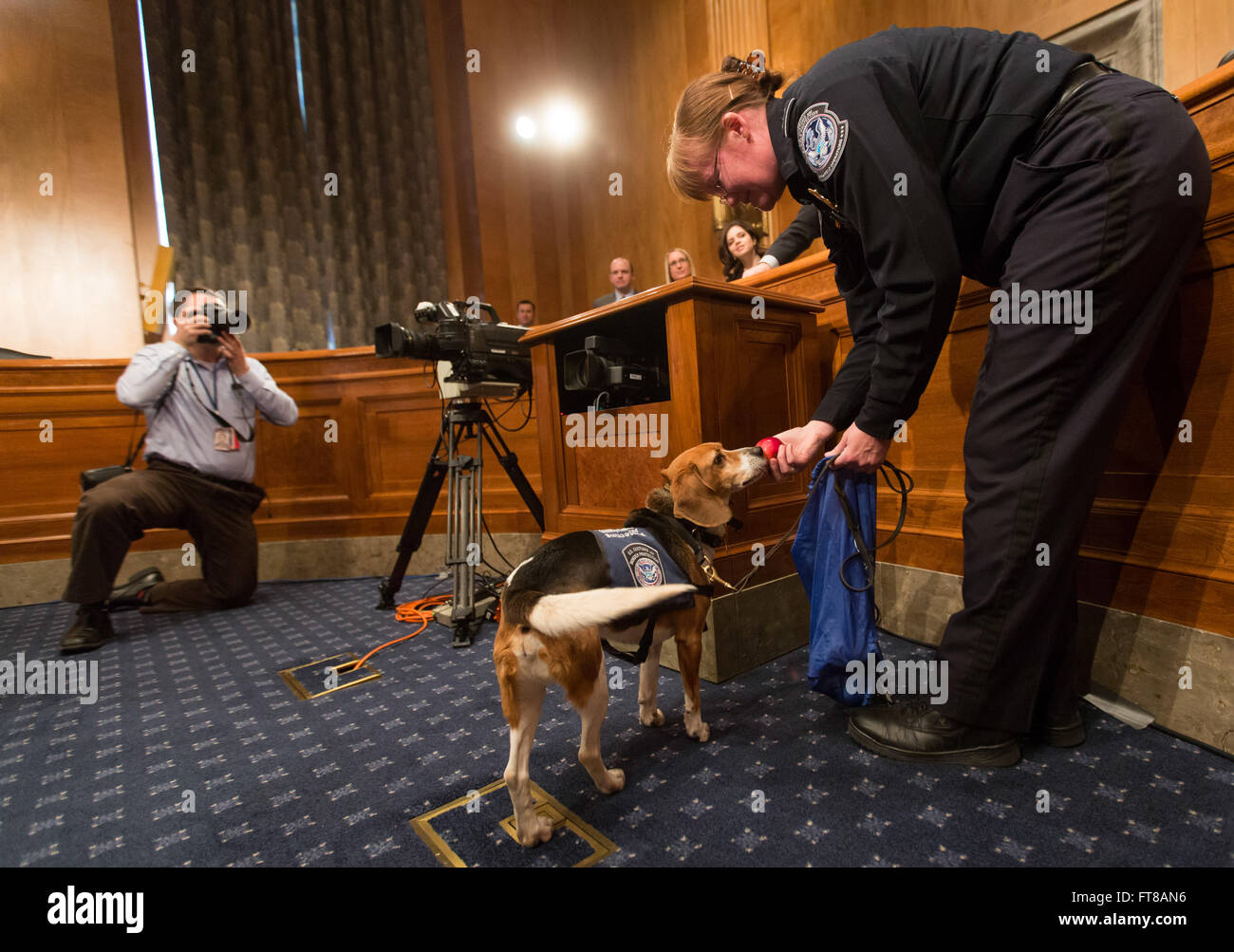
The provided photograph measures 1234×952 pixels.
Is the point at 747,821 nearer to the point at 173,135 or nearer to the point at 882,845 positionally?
the point at 882,845

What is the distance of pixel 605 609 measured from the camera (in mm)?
959

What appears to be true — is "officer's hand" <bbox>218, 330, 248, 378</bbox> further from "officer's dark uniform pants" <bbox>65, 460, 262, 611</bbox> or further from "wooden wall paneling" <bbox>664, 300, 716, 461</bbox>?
"wooden wall paneling" <bbox>664, 300, 716, 461</bbox>

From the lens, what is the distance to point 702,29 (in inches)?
180

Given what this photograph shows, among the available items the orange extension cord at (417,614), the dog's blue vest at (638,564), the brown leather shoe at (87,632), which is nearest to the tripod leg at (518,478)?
the orange extension cord at (417,614)

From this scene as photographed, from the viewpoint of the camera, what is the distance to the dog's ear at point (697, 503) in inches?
57.1

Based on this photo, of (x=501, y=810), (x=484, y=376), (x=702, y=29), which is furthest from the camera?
(x=702, y=29)

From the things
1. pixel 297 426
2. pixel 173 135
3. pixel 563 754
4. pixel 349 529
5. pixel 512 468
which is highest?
pixel 173 135

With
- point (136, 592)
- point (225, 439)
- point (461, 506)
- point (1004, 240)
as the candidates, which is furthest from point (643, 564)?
point (136, 592)

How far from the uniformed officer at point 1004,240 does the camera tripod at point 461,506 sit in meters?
1.54

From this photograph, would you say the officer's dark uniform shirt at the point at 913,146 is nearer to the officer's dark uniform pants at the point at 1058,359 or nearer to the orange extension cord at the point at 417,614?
the officer's dark uniform pants at the point at 1058,359

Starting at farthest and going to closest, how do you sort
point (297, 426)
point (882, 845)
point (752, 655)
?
point (297, 426), point (752, 655), point (882, 845)

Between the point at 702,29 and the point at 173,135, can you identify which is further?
the point at 173,135
